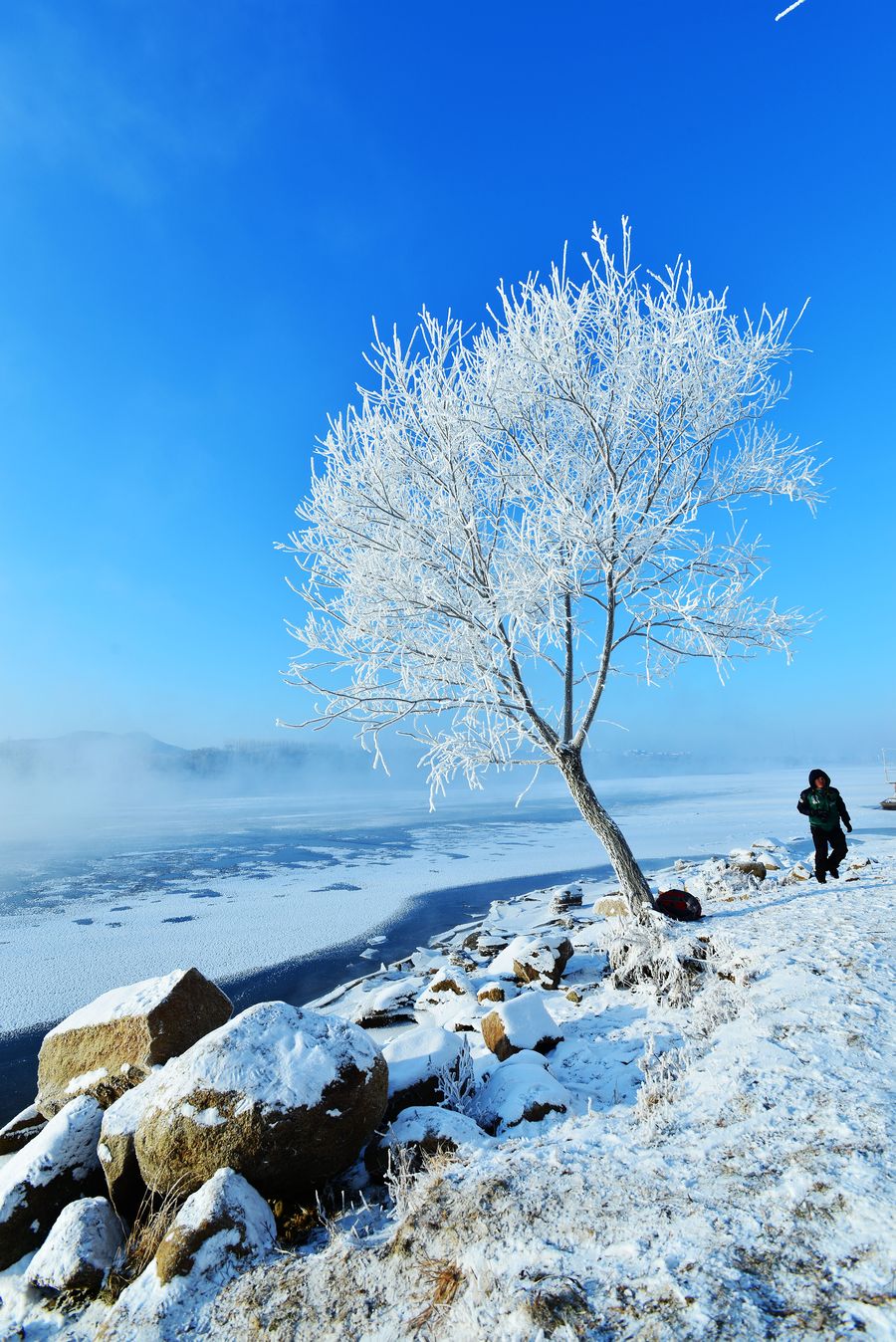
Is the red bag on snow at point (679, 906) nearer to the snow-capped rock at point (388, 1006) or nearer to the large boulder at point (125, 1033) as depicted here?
the snow-capped rock at point (388, 1006)

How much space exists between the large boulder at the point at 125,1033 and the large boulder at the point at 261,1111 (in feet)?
4.93

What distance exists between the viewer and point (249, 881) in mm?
16172

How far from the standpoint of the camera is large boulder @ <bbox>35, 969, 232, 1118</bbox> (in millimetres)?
4867

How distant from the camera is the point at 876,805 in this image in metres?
27.9

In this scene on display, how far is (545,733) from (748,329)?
5283mm

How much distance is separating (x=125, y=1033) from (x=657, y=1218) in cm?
416

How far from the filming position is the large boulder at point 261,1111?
317 centimetres

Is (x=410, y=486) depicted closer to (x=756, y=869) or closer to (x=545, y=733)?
(x=545, y=733)

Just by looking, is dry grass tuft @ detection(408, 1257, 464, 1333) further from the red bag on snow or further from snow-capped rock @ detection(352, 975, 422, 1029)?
the red bag on snow

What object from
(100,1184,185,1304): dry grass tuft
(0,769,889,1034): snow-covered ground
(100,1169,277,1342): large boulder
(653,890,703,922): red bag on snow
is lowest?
(0,769,889,1034): snow-covered ground

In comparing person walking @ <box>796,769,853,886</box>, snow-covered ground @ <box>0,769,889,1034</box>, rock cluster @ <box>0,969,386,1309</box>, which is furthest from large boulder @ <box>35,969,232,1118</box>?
person walking @ <box>796,769,853,886</box>

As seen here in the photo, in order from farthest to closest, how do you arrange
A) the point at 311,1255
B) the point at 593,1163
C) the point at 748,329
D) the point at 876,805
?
1. the point at 876,805
2. the point at 748,329
3. the point at 593,1163
4. the point at 311,1255

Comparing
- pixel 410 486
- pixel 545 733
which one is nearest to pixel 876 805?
pixel 545 733

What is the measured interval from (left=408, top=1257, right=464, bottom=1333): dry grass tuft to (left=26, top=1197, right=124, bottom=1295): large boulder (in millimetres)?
1587
